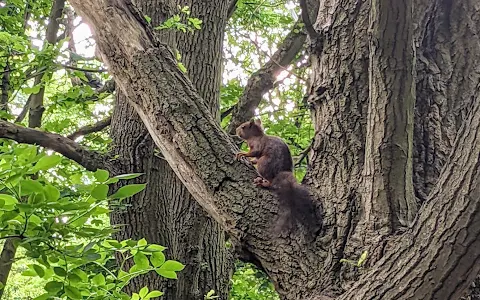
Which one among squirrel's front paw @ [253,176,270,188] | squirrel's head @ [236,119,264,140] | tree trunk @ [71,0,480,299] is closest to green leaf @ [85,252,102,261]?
tree trunk @ [71,0,480,299]

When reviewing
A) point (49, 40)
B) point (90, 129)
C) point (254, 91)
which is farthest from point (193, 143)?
point (49, 40)

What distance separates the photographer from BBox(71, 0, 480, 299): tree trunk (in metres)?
1.68

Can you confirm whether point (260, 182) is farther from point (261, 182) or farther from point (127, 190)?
point (127, 190)

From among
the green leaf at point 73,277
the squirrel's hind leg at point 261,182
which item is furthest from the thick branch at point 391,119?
the green leaf at point 73,277

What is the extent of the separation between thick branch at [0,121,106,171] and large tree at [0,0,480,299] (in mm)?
633

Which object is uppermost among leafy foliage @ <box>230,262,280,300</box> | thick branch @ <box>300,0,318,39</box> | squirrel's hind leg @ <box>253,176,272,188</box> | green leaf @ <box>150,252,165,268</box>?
thick branch @ <box>300,0,318,39</box>

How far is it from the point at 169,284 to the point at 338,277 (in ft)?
5.52

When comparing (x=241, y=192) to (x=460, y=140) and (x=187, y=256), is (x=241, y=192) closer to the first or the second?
(x=460, y=140)

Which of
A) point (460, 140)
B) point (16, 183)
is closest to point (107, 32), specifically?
point (16, 183)

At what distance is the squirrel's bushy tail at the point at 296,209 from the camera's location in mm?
2217

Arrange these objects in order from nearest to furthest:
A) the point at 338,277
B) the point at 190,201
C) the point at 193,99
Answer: the point at 338,277
the point at 193,99
the point at 190,201

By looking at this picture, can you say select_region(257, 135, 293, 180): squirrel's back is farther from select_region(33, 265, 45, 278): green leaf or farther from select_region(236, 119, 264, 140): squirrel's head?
select_region(33, 265, 45, 278): green leaf

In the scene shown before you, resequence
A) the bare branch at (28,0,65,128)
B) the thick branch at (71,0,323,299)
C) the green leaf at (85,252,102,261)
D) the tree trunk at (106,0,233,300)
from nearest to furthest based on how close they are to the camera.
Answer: the green leaf at (85,252,102,261)
the thick branch at (71,0,323,299)
the tree trunk at (106,0,233,300)
the bare branch at (28,0,65,128)

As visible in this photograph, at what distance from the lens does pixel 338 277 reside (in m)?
2.09
